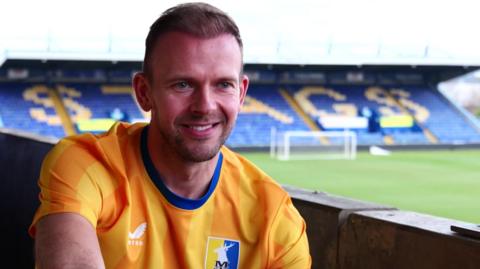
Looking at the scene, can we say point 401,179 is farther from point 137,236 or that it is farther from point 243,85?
point 137,236

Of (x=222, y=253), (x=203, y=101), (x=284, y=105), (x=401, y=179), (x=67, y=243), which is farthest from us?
(x=284, y=105)

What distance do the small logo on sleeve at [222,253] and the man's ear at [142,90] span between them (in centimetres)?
33

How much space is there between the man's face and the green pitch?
887 cm

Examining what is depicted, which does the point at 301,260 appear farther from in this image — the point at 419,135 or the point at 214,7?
the point at 419,135

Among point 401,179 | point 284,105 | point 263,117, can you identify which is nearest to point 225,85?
point 401,179

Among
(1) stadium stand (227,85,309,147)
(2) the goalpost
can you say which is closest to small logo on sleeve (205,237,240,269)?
(2) the goalpost

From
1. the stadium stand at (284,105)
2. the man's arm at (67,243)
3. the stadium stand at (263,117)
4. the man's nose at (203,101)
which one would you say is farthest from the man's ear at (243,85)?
the stadium stand at (263,117)

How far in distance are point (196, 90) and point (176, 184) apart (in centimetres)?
22

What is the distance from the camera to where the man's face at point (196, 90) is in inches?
54.7

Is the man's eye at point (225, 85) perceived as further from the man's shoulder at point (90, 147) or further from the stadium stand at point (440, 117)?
the stadium stand at point (440, 117)

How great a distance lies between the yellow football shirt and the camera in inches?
53.7

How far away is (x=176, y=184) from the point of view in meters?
1.49

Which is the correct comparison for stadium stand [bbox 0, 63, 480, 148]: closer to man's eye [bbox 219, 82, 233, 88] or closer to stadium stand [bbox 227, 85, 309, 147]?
stadium stand [bbox 227, 85, 309, 147]

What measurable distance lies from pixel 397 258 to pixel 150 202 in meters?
0.77
